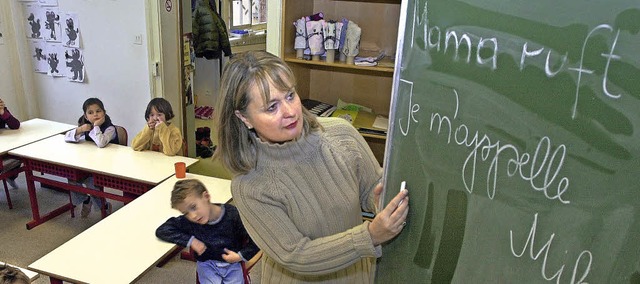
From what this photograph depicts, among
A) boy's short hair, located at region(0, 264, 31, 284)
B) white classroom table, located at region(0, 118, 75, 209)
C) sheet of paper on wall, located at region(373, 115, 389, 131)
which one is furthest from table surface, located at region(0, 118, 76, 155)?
sheet of paper on wall, located at region(373, 115, 389, 131)

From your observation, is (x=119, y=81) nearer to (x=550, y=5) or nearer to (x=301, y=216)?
(x=301, y=216)

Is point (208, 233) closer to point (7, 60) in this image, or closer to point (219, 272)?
point (219, 272)

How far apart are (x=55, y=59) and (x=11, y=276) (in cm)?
341

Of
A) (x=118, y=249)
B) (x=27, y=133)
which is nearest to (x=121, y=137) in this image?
(x=27, y=133)

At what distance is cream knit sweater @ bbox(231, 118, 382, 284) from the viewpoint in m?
1.06

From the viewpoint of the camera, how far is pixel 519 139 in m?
0.82

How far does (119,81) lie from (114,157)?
59.2 inches

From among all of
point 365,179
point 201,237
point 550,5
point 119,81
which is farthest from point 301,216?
point 119,81

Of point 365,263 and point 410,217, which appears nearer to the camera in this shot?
point 410,217

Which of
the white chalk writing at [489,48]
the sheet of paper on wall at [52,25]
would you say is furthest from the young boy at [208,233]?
the sheet of paper on wall at [52,25]

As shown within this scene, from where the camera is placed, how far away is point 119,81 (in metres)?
4.31

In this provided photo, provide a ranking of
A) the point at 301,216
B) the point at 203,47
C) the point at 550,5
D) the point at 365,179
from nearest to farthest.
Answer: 1. the point at 550,5
2. the point at 301,216
3. the point at 365,179
4. the point at 203,47

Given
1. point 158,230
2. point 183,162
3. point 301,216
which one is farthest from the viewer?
point 183,162

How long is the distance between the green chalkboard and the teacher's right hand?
2 cm
